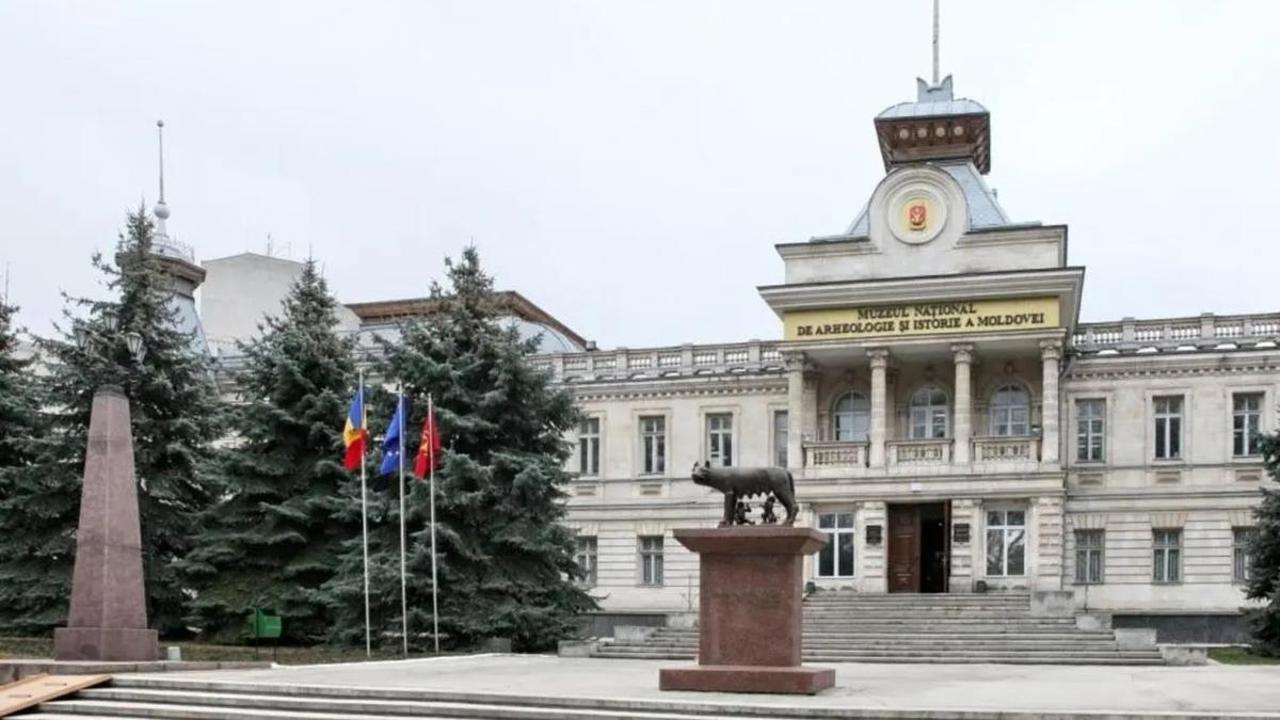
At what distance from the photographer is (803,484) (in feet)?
120

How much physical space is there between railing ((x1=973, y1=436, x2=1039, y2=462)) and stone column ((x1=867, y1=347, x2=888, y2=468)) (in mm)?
2176

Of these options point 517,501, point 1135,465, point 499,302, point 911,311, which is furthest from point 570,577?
point 1135,465

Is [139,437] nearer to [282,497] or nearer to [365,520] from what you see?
[282,497]

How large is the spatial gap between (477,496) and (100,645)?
10.3m

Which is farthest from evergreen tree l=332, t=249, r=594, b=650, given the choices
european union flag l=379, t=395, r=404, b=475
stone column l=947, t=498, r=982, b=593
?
stone column l=947, t=498, r=982, b=593

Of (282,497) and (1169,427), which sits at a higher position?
(1169,427)

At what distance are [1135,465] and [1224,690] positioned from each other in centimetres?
2055

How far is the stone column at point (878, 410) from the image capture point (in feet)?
118

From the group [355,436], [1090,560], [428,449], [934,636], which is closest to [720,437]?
[1090,560]

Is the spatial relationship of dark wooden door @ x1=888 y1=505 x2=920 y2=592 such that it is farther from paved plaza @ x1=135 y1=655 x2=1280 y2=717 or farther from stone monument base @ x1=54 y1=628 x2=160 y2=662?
stone monument base @ x1=54 y1=628 x2=160 y2=662

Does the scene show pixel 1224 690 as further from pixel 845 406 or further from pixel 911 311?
pixel 845 406

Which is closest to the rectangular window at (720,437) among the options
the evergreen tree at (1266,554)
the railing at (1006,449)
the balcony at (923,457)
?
the balcony at (923,457)

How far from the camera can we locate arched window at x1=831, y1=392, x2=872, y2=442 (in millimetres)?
38562

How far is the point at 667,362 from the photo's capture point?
137 ft
